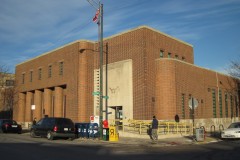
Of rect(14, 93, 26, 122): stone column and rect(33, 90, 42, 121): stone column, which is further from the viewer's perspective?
rect(14, 93, 26, 122): stone column

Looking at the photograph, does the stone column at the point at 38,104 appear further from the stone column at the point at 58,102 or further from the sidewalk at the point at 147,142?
the sidewalk at the point at 147,142

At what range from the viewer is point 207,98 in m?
38.2

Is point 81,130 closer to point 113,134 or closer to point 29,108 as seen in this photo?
point 113,134

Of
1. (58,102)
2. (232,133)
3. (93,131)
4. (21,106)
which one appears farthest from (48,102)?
(232,133)

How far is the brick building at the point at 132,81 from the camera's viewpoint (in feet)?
102

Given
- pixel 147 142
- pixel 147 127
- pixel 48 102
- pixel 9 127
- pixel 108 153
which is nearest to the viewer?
pixel 108 153

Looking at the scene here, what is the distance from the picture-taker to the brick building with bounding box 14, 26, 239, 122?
31047 mm

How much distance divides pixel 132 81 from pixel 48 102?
14.8 m

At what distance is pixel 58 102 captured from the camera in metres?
38.6

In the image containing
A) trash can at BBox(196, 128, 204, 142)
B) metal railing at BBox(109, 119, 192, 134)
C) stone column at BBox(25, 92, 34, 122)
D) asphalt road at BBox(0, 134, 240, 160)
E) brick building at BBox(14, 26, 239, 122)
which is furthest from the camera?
stone column at BBox(25, 92, 34, 122)

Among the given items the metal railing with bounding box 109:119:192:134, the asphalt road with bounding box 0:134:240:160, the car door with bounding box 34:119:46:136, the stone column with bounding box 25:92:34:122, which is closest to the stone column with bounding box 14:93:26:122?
the stone column with bounding box 25:92:34:122

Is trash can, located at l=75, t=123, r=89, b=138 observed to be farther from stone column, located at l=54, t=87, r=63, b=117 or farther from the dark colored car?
stone column, located at l=54, t=87, r=63, b=117

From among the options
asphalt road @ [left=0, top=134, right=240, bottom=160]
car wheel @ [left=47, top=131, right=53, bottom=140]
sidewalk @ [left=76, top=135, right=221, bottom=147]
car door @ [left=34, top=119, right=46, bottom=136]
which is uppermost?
car door @ [left=34, top=119, right=46, bottom=136]

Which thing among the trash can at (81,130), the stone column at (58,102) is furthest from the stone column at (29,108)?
the trash can at (81,130)
